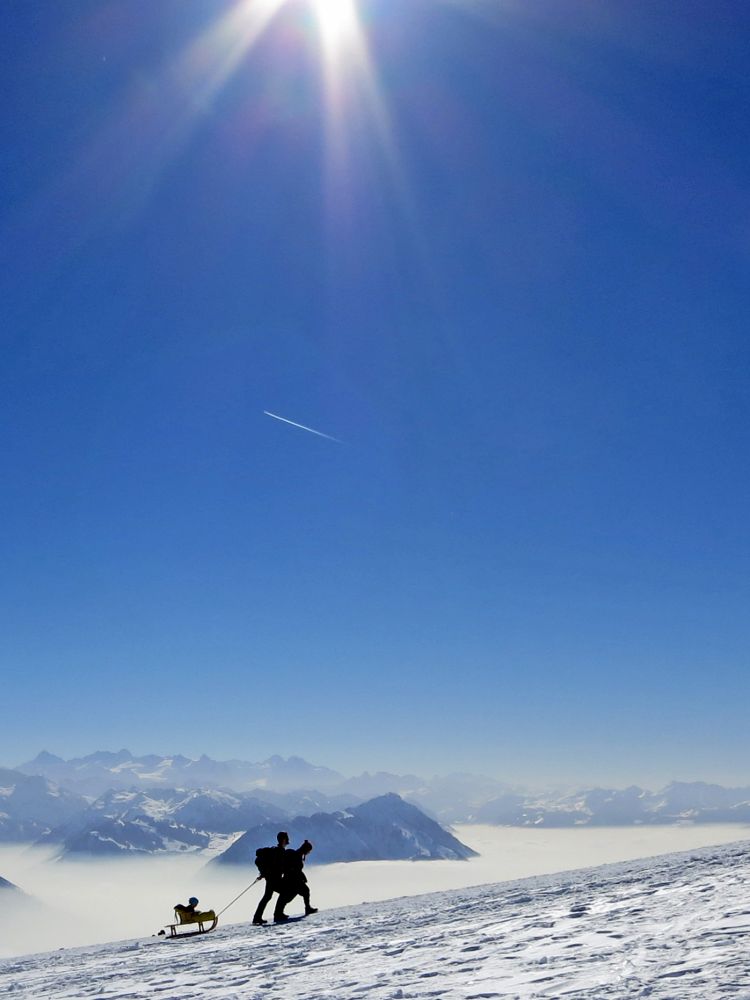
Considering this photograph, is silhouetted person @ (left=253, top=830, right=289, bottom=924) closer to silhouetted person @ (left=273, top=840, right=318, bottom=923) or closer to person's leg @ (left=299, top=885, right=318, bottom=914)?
silhouetted person @ (left=273, top=840, right=318, bottom=923)

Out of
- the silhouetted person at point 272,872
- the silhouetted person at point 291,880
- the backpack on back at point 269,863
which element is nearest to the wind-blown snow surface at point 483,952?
the silhouetted person at point 272,872

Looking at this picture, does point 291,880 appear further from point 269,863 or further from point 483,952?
point 483,952

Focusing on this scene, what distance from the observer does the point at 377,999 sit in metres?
8.17

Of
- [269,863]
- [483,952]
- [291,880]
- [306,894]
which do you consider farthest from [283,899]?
[483,952]

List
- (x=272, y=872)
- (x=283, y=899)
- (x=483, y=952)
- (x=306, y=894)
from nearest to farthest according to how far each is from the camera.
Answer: (x=483, y=952) < (x=306, y=894) < (x=272, y=872) < (x=283, y=899)

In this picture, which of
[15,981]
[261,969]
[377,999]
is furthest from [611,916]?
[15,981]

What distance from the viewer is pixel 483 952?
32.4 feet

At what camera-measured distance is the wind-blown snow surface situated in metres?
7.66

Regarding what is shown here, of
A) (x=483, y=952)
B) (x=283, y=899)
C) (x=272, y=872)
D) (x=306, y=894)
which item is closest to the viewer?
(x=483, y=952)

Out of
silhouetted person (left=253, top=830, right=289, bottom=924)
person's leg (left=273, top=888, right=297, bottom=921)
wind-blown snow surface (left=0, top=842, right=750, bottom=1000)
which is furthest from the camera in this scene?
person's leg (left=273, top=888, right=297, bottom=921)

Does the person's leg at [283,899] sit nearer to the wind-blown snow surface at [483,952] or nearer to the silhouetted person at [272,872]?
the silhouetted person at [272,872]

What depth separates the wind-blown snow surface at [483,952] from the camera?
766 centimetres

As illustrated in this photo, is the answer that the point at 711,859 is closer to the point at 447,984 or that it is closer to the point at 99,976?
the point at 447,984

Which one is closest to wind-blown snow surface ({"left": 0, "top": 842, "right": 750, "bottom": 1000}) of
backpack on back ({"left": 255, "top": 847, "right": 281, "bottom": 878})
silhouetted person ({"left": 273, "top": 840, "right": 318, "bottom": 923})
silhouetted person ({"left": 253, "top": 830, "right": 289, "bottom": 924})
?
silhouetted person ({"left": 253, "top": 830, "right": 289, "bottom": 924})
